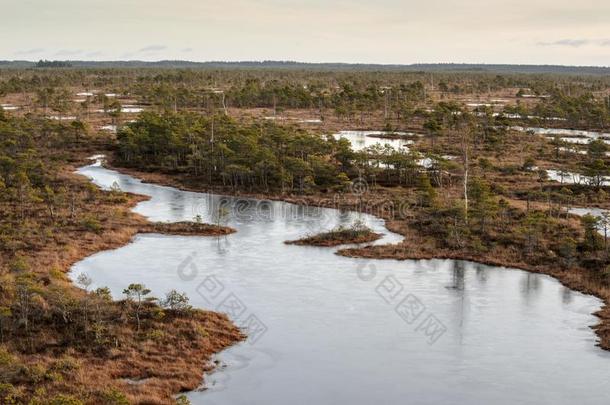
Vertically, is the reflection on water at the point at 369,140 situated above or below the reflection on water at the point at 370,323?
above

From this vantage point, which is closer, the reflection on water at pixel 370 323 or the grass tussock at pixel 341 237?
the reflection on water at pixel 370 323

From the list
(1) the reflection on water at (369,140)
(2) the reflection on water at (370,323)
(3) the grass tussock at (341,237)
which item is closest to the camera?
(2) the reflection on water at (370,323)

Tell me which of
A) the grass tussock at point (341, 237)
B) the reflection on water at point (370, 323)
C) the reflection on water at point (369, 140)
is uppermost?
the reflection on water at point (369, 140)

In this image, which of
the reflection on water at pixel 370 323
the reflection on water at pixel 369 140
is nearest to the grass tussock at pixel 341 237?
the reflection on water at pixel 370 323

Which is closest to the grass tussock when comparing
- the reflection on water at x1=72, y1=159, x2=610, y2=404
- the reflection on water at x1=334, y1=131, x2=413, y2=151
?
the reflection on water at x1=72, y1=159, x2=610, y2=404

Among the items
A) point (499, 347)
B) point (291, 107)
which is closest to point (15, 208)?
point (499, 347)

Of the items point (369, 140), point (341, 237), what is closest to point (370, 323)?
point (341, 237)

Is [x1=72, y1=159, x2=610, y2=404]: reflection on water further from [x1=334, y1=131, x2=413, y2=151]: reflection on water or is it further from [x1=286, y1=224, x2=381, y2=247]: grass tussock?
[x1=334, y1=131, x2=413, y2=151]: reflection on water

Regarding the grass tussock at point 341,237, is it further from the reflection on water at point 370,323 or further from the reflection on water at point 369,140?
the reflection on water at point 369,140
